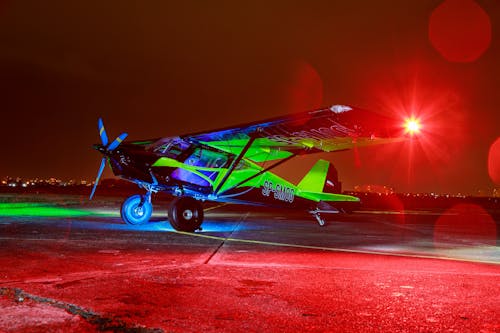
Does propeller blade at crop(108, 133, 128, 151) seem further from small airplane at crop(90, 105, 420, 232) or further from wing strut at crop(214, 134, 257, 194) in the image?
wing strut at crop(214, 134, 257, 194)

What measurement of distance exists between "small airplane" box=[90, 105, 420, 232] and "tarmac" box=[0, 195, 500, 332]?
9.84 feet

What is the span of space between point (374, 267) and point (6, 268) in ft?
16.0

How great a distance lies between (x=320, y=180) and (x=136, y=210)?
6483mm

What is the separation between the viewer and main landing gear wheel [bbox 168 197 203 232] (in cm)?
1123

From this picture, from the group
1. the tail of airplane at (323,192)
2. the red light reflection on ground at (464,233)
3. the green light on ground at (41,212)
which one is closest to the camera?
the red light reflection on ground at (464,233)

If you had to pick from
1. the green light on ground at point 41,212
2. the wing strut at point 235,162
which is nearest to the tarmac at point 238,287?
the wing strut at point 235,162

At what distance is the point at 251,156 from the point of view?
1422cm

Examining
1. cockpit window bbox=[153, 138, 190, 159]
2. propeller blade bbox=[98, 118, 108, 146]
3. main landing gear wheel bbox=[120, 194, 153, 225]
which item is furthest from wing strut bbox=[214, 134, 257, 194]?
propeller blade bbox=[98, 118, 108, 146]

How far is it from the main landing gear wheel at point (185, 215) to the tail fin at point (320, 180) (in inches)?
191

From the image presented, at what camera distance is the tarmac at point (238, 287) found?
3.46m

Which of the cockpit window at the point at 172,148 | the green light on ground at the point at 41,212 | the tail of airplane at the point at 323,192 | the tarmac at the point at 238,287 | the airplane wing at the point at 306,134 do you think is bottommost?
the tarmac at the point at 238,287

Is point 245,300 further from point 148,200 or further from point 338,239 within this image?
point 148,200

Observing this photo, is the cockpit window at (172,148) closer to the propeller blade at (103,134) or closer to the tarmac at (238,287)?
the propeller blade at (103,134)

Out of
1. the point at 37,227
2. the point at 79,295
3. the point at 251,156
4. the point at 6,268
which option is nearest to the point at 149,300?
the point at 79,295
